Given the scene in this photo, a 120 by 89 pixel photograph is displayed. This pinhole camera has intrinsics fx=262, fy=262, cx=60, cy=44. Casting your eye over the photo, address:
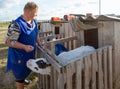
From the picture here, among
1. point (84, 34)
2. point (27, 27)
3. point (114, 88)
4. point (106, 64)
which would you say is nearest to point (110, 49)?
point (106, 64)

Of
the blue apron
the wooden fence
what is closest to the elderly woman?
the blue apron

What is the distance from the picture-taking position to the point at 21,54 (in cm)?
506

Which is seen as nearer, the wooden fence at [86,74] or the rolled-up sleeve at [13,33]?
the wooden fence at [86,74]

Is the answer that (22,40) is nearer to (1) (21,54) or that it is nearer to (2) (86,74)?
(1) (21,54)

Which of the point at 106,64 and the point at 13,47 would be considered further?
the point at 106,64

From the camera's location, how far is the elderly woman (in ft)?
15.6

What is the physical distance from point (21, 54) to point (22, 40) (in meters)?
0.28

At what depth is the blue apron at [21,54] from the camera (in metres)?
4.96

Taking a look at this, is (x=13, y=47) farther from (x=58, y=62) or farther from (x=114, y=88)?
(x=114, y=88)

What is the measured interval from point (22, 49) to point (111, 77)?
91.2 inches

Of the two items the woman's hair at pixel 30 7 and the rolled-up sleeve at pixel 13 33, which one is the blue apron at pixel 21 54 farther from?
the woman's hair at pixel 30 7

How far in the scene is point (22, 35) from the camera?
4.95m

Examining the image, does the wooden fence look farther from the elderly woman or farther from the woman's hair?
the woman's hair

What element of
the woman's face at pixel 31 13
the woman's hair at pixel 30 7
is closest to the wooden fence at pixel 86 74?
the woman's face at pixel 31 13
